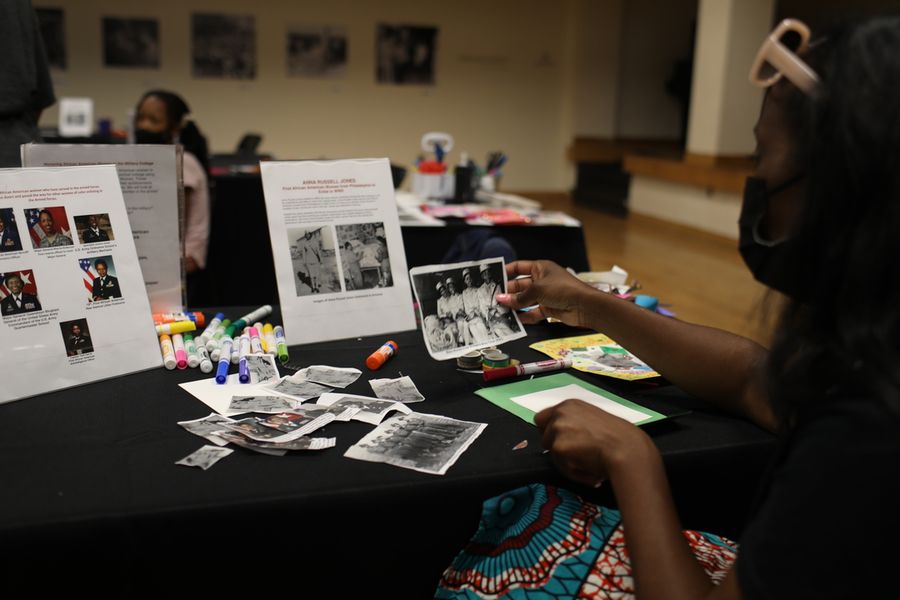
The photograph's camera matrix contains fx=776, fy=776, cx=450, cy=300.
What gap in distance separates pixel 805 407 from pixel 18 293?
1.18 meters

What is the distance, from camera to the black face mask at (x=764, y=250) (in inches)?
31.8

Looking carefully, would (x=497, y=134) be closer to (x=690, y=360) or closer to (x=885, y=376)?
(x=690, y=360)

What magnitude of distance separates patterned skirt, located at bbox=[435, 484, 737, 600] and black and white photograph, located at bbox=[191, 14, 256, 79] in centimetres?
880

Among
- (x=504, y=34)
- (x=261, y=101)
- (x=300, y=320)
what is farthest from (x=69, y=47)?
(x=300, y=320)

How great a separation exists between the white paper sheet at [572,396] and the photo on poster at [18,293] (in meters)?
0.82

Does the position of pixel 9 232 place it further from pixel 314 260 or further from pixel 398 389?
pixel 398 389

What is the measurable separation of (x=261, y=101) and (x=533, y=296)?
27.2 feet

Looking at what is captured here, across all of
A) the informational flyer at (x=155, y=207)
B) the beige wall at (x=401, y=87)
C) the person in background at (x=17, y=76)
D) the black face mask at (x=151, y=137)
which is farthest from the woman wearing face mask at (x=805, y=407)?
the beige wall at (x=401, y=87)

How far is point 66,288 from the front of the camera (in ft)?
4.35

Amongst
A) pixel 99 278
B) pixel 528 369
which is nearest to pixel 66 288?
pixel 99 278

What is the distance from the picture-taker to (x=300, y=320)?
1.57 metres

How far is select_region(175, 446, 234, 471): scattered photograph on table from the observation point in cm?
104

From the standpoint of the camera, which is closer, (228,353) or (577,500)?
(577,500)

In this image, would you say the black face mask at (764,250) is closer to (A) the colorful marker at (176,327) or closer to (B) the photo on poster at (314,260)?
(B) the photo on poster at (314,260)
